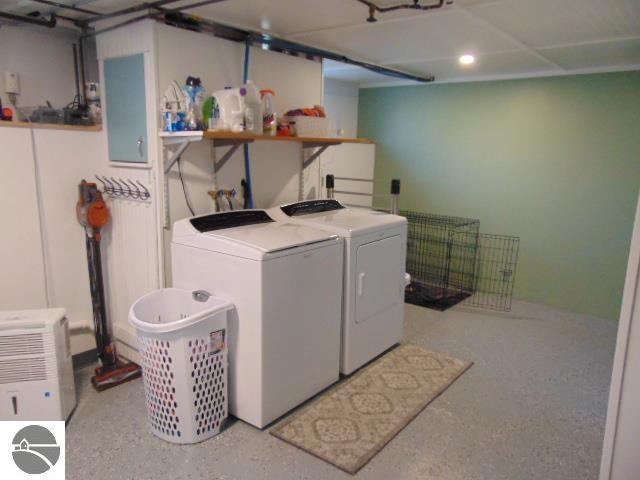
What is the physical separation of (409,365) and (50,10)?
115 inches

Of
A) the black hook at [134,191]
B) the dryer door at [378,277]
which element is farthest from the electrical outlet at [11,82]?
the dryer door at [378,277]

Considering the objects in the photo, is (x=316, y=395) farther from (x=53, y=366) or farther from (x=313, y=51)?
(x=313, y=51)

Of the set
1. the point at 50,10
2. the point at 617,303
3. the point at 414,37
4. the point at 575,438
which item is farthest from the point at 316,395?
the point at 617,303

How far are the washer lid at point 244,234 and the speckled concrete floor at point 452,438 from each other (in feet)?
3.03

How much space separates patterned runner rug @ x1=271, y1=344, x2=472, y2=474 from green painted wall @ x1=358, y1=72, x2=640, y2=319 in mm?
1755

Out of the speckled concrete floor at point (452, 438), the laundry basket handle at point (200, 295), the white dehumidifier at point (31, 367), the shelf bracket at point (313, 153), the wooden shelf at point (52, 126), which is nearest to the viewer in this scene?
the speckled concrete floor at point (452, 438)

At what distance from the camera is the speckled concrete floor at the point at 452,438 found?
6.60 ft

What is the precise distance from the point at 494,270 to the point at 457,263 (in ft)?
1.19

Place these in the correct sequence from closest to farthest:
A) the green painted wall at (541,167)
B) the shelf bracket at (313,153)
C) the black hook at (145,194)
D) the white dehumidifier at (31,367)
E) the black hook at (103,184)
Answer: the white dehumidifier at (31,367), the black hook at (145,194), the black hook at (103,184), the shelf bracket at (313,153), the green painted wall at (541,167)

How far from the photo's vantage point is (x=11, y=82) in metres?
2.45

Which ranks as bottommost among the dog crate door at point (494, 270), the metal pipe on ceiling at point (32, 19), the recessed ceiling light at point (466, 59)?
the dog crate door at point (494, 270)

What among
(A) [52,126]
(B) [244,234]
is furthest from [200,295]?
(A) [52,126]

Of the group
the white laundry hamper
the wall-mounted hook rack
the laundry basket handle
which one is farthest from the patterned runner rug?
the wall-mounted hook rack

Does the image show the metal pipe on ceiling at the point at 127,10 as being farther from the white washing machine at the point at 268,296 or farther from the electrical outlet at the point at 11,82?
the white washing machine at the point at 268,296
